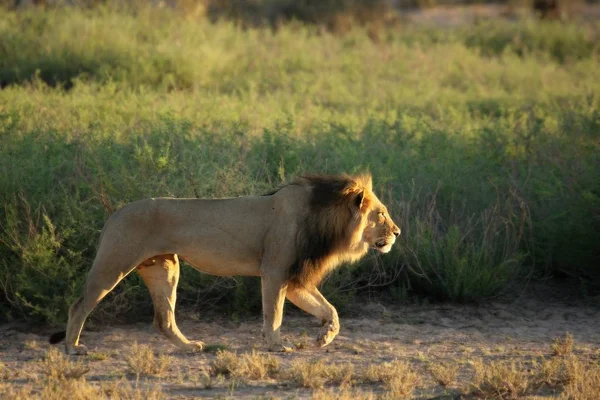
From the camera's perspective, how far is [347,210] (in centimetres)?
659

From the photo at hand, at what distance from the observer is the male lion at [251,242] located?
629 cm

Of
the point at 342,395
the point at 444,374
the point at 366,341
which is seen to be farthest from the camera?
the point at 366,341

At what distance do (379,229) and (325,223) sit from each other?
0.42m

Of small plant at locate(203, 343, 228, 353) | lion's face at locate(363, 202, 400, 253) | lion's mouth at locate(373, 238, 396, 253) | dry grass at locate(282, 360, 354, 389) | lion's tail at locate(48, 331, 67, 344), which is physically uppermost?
lion's face at locate(363, 202, 400, 253)

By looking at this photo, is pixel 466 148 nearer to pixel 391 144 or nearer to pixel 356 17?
pixel 391 144

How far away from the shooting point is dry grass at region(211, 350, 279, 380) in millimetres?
5902

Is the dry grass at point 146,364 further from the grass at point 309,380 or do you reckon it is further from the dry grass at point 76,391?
the dry grass at point 76,391

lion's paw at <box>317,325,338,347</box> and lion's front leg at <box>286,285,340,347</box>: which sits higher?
lion's front leg at <box>286,285,340,347</box>

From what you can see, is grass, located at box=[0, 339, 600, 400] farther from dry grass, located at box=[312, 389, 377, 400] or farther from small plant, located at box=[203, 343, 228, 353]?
small plant, located at box=[203, 343, 228, 353]

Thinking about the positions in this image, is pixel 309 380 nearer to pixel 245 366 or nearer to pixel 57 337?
pixel 245 366

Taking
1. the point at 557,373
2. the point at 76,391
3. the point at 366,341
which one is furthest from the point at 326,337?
the point at 76,391

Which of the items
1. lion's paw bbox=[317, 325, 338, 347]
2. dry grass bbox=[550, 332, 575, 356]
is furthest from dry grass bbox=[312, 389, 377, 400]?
dry grass bbox=[550, 332, 575, 356]

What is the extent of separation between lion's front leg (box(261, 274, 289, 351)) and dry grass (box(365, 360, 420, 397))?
727 mm

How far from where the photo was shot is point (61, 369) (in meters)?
5.79
